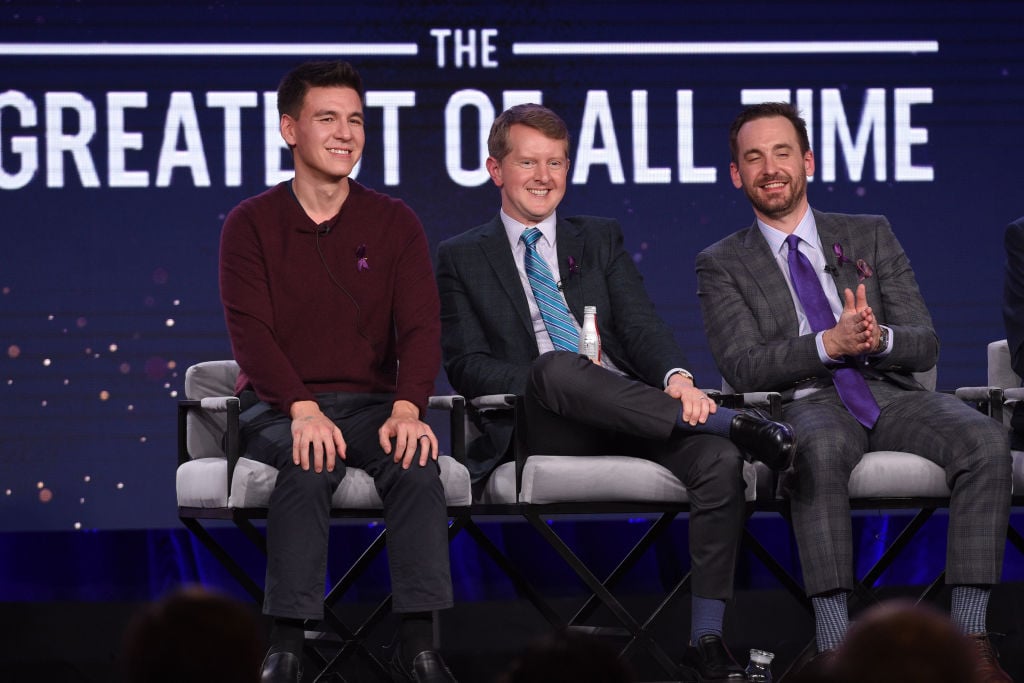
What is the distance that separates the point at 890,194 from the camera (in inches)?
201

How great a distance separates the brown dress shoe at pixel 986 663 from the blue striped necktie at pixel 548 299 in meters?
1.37

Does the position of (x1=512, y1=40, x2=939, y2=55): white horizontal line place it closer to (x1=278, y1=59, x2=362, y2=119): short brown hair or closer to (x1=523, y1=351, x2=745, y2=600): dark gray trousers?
(x1=278, y1=59, x2=362, y2=119): short brown hair

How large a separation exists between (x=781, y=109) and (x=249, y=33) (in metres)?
2.21

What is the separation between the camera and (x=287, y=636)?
9.77ft

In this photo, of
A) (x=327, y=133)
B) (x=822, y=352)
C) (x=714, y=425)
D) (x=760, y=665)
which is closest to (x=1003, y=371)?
(x=822, y=352)

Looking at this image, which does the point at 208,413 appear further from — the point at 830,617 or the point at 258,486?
the point at 830,617

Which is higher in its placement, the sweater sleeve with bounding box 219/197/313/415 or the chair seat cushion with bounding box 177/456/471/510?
the sweater sleeve with bounding box 219/197/313/415

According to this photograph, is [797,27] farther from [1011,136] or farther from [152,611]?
[152,611]

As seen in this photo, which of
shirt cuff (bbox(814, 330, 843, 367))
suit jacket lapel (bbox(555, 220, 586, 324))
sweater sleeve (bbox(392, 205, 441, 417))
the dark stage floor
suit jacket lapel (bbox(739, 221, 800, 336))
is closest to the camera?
A: sweater sleeve (bbox(392, 205, 441, 417))

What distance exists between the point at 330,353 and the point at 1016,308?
6.40 ft

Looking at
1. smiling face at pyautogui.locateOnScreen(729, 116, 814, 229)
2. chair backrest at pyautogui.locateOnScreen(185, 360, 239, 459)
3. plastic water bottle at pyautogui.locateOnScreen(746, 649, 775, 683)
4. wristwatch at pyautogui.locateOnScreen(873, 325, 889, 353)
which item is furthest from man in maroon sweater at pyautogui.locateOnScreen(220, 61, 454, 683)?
wristwatch at pyautogui.locateOnScreen(873, 325, 889, 353)

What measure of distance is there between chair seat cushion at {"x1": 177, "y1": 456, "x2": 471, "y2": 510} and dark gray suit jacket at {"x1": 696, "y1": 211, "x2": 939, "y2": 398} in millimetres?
907

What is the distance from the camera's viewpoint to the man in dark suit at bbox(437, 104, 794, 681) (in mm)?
3252

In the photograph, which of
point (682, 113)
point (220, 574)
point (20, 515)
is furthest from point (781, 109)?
point (20, 515)
